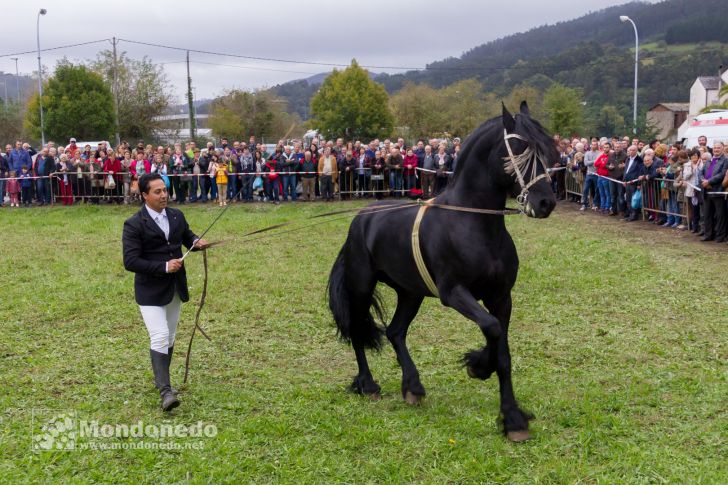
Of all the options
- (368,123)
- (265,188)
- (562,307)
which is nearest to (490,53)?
(368,123)

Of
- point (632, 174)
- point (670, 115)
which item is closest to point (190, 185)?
point (632, 174)

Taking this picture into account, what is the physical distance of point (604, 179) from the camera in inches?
711

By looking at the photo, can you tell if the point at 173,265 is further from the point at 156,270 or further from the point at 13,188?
the point at 13,188

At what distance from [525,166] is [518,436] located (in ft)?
6.20

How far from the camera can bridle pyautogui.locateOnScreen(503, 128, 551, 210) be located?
16.2 ft

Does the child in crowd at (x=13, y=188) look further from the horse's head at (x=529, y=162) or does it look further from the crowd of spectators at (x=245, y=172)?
the horse's head at (x=529, y=162)

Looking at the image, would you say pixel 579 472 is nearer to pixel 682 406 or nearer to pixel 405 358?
pixel 682 406

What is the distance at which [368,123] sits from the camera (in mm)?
50719

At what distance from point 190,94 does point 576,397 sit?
1839 inches

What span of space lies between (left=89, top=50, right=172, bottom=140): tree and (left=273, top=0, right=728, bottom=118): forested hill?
15.4 meters

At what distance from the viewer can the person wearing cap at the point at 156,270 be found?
18.8ft

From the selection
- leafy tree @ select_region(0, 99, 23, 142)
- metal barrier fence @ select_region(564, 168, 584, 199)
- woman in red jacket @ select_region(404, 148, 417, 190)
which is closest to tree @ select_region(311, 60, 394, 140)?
leafy tree @ select_region(0, 99, 23, 142)

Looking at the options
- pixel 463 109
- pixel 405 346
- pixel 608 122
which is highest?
pixel 463 109

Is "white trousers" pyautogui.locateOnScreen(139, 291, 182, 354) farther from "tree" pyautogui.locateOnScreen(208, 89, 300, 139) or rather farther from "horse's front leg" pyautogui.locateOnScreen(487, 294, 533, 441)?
"tree" pyautogui.locateOnScreen(208, 89, 300, 139)
